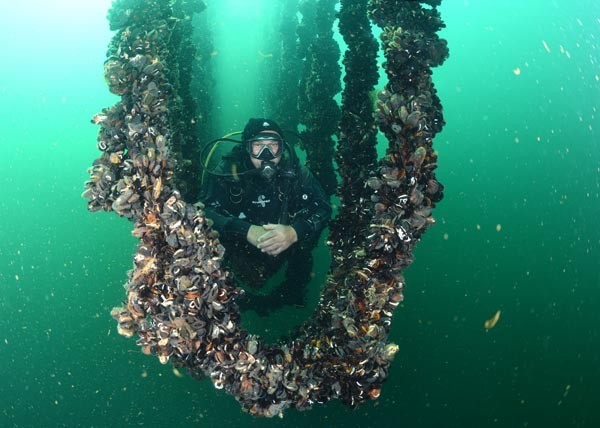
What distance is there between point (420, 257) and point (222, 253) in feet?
124

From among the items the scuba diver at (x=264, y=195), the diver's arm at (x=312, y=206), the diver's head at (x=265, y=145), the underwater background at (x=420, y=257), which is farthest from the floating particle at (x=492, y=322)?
the diver's head at (x=265, y=145)

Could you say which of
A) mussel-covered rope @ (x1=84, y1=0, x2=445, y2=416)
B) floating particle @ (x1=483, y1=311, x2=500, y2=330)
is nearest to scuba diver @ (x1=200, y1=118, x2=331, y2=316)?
mussel-covered rope @ (x1=84, y1=0, x2=445, y2=416)

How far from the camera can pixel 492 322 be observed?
141 ft

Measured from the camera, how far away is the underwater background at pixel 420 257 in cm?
2092

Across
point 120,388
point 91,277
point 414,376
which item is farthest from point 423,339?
point 91,277

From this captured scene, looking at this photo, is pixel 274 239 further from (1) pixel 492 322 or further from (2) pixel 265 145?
(1) pixel 492 322

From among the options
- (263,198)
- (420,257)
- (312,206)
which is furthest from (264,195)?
(420,257)

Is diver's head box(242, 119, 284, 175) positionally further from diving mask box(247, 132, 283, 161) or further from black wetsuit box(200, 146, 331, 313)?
black wetsuit box(200, 146, 331, 313)

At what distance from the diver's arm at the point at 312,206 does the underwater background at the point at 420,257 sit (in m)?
8.95

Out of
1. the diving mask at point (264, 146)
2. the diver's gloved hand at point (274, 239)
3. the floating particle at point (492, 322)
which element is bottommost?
the floating particle at point (492, 322)

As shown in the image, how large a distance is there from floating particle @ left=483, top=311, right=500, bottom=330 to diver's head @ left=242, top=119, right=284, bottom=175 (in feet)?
136

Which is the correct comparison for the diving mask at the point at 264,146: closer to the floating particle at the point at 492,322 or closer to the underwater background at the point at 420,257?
the underwater background at the point at 420,257

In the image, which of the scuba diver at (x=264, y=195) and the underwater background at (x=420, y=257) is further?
the underwater background at (x=420, y=257)

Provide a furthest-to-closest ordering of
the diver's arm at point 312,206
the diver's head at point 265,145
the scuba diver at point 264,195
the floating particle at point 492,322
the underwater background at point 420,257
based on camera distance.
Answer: the floating particle at point 492,322
the underwater background at point 420,257
the diver's arm at point 312,206
the diver's head at point 265,145
the scuba diver at point 264,195
